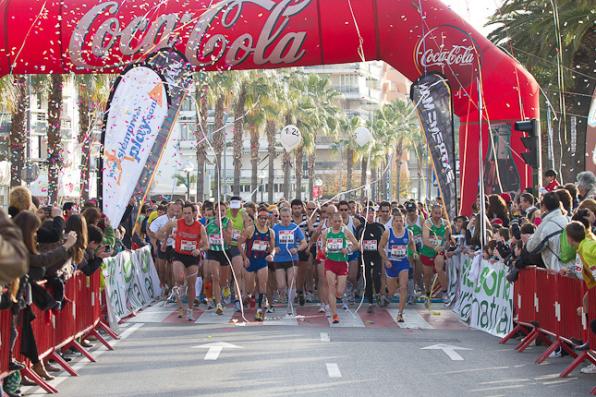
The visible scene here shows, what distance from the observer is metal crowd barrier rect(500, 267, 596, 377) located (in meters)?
11.8

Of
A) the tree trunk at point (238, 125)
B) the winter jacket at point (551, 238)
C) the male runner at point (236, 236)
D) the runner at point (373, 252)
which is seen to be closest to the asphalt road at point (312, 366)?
the winter jacket at point (551, 238)

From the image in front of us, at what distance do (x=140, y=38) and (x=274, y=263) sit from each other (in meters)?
4.69

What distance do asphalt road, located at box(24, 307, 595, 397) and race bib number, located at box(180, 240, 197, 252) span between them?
1956mm

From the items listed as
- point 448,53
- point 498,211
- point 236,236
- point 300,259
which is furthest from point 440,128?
point 236,236

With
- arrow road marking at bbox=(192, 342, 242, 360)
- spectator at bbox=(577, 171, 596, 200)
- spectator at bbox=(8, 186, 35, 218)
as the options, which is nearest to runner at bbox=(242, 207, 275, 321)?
arrow road marking at bbox=(192, 342, 242, 360)

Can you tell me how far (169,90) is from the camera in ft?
61.8

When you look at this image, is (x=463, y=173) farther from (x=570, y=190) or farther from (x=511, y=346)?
(x=511, y=346)

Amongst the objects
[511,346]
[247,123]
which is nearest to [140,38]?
[511,346]

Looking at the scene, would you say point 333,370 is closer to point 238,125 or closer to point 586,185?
point 586,185

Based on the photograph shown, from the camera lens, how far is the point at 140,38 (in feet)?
66.9

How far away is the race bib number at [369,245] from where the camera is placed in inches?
816

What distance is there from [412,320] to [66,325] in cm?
729

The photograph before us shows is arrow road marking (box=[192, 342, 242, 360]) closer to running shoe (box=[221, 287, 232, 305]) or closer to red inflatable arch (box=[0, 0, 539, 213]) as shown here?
running shoe (box=[221, 287, 232, 305])

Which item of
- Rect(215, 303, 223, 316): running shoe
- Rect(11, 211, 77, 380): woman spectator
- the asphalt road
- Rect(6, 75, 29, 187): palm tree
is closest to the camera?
Rect(11, 211, 77, 380): woman spectator
